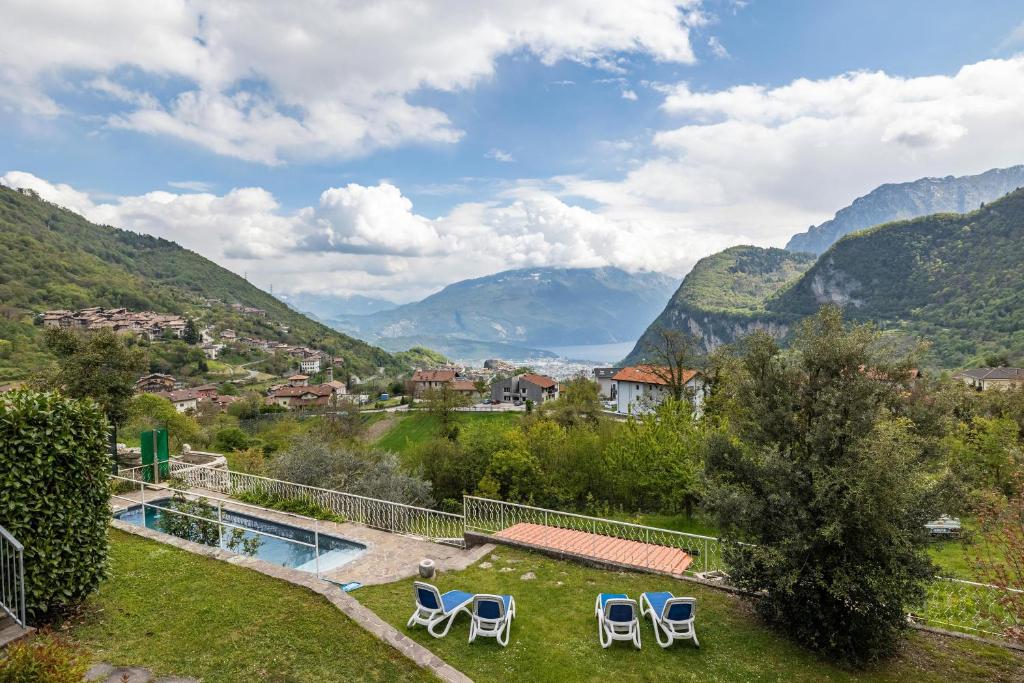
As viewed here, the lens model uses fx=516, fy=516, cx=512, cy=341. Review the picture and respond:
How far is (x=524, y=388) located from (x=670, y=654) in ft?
292

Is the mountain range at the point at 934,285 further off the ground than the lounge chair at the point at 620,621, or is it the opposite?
the mountain range at the point at 934,285

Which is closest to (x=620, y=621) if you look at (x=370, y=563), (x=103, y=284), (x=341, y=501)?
(x=370, y=563)

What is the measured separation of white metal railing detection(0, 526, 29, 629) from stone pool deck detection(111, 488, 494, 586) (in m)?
4.93

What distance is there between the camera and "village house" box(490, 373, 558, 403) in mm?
93062

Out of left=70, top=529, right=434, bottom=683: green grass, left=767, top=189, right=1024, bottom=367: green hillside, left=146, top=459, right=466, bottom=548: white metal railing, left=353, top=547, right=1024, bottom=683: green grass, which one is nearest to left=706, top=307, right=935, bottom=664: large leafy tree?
left=353, top=547, right=1024, bottom=683: green grass

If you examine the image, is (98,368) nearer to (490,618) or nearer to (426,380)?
(490,618)

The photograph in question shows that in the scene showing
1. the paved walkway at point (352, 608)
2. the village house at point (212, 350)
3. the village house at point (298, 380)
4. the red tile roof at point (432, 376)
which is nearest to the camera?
the paved walkway at point (352, 608)

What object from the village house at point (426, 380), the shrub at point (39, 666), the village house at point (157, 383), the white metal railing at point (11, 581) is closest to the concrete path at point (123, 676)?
the shrub at point (39, 666)

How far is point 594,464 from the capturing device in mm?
23078

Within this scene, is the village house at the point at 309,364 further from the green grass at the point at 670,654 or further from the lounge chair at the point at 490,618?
the lounge chair at the point at 490,618

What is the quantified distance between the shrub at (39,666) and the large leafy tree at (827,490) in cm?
736

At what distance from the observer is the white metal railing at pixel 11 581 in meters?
5.80

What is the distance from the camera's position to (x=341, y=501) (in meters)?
14.4

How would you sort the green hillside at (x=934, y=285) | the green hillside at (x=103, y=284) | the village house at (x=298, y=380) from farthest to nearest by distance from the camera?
the green hillside at (x=934, y=285)
the village house at (x=298, y=380)
the green hillside at (x=103, y=284)
